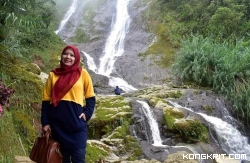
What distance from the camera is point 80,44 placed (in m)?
27.7

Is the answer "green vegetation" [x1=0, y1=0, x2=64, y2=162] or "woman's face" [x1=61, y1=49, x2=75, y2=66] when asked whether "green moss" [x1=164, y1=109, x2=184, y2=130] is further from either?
"woman's face" [x1=61, y1=49, x2=75, y2=66]

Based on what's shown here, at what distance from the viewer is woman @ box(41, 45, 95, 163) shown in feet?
9.88

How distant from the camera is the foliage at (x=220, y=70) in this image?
11.9m

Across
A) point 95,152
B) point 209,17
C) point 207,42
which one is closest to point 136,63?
point 209,17

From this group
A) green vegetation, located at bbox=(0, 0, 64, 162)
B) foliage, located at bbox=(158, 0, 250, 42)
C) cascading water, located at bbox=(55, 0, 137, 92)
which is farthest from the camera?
foliage, located at bbox=(158, 0, 250, 42)

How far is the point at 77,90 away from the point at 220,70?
38.3 feet

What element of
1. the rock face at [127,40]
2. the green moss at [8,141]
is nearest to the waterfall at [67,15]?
the rock face at [127,40]

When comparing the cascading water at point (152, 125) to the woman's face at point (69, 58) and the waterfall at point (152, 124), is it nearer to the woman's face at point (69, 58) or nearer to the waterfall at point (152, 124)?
the waterfall at point (152, 124)

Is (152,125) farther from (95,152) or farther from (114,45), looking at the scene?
(114,45)

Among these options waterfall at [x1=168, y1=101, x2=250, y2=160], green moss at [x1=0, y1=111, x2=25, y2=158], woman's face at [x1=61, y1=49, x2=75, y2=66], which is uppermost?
woman's face at [x1=61, y1=49, x2=75, y2=66]

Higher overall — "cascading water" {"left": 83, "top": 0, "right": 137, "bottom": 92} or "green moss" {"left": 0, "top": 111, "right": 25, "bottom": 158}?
"cascading water" {"left": 83, "top": 0, "right": 137, "bottom": 92}

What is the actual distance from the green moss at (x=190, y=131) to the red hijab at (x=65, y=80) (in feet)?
22.7

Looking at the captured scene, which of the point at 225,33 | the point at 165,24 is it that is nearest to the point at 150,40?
the point at 165,24

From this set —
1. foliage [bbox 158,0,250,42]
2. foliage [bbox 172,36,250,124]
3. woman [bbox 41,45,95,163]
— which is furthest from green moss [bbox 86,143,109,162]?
foliage [bbox 158,0,250,42]
